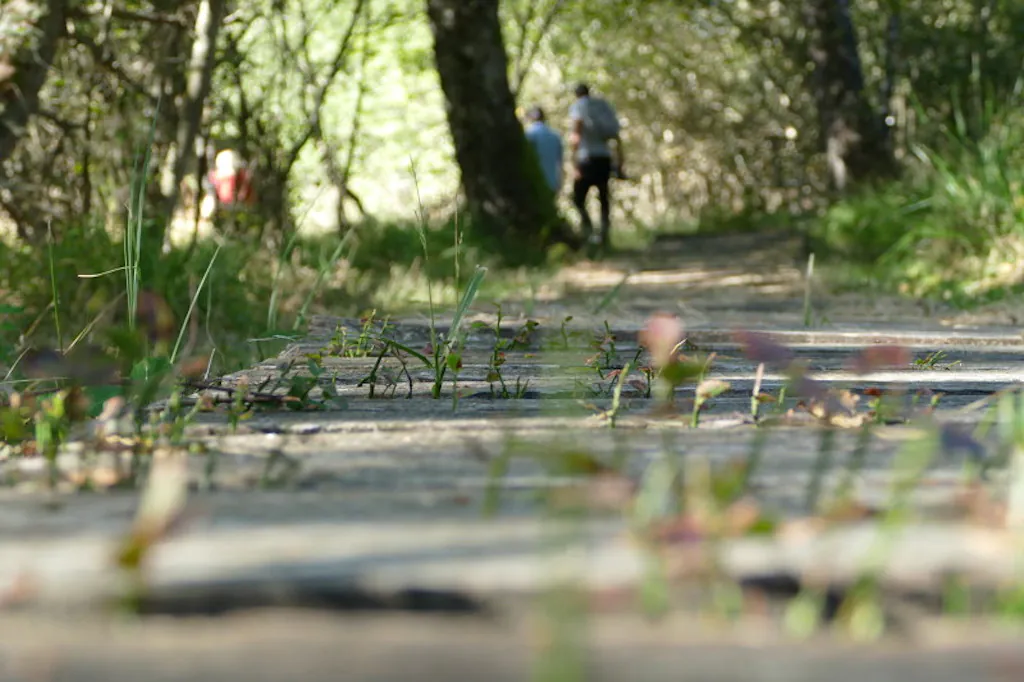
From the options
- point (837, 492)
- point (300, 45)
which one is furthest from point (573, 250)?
point (837, 492)

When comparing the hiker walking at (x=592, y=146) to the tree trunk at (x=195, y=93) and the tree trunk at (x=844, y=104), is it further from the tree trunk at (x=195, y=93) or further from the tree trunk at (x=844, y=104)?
the tree trunk at (x=195, y=93)

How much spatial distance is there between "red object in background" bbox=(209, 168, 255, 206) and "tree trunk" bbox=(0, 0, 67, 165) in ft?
6.68

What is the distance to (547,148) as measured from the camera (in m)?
13.7

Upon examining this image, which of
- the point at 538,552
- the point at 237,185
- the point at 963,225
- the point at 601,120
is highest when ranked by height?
the point at 601,120

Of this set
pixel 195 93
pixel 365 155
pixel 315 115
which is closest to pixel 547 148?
pixel 365 155

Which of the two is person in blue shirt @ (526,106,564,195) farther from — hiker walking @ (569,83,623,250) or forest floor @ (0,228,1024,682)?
forest floor @ (0,228,1024,682)

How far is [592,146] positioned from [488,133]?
7.62 feet

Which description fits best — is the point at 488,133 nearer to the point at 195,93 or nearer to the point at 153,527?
the point at 195,93

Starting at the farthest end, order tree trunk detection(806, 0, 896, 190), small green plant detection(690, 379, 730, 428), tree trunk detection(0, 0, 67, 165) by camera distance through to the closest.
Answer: tree trunk detection(806, 0, 896, 190)
tree trunk detection(0, 0, 67, 165)
small green plant detection(690, 379, 730, 428)

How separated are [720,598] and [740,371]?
2.06 meters

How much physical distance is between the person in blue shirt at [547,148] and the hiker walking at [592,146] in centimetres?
18

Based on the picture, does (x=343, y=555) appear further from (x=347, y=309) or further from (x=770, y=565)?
(x=347, y=309)

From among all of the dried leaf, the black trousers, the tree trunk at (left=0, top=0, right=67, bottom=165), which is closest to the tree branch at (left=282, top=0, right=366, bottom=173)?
the tree trunk at (left=0, top=0, right=67, bottom=165)

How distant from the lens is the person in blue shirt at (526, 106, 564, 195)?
13.6m
